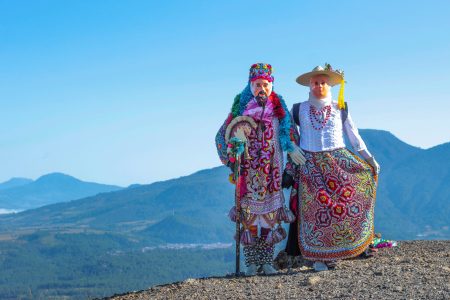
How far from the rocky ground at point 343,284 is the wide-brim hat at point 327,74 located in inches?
93.1

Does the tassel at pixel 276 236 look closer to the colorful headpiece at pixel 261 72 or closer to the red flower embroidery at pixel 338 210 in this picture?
the red flower embroidery at pixel 338 210

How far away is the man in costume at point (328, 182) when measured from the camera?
27.6 ft

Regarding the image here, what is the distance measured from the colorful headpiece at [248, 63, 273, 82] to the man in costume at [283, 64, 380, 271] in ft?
1.47

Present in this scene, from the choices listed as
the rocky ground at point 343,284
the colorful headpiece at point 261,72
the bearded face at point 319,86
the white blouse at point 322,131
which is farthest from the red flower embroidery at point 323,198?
the colorful headpiece at point 261,72

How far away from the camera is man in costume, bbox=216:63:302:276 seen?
8.54 m

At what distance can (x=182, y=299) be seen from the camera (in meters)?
7.28

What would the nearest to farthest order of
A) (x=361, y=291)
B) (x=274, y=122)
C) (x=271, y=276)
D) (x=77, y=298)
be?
(x=361, y=291), (x=271, y=276), (x=274, y=122), (x=77, y=298)

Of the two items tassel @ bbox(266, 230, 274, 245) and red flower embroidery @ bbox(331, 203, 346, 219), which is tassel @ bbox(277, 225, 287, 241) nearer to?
tassel @ bbox(266, 230, 274, 245)

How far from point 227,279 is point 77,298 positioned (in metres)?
156

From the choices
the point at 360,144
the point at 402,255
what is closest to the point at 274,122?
the point at 360,144

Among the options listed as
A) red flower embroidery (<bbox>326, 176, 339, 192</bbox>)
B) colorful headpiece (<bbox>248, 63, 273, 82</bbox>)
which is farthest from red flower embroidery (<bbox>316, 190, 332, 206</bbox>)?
colorful headpiece (<bbox>248, 63, 273, 82</bbox>)

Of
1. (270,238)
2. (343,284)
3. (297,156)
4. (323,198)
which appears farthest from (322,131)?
(343,284)

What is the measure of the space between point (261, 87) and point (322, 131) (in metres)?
0.97

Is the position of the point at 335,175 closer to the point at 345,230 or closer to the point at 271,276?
the point at 345,230
